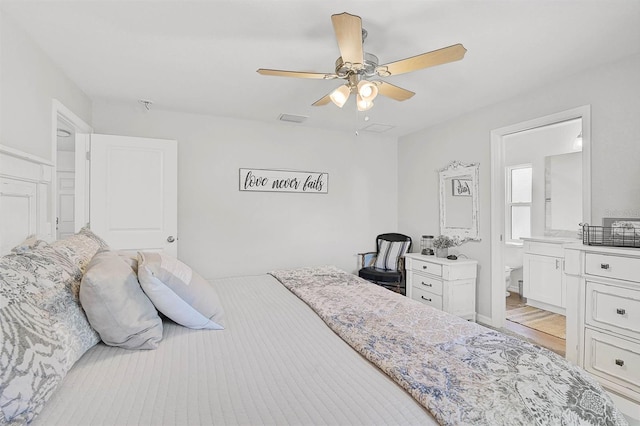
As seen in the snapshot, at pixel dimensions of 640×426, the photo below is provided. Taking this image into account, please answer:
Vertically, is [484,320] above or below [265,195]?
below

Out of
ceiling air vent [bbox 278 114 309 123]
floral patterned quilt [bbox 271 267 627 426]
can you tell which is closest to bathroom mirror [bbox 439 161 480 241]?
ceiling air vent [bbox 278 114 309 123]

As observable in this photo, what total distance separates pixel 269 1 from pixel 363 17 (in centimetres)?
54

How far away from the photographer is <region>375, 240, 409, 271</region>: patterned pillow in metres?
4.20

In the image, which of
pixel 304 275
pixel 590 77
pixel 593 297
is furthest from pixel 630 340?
pixel 304 275

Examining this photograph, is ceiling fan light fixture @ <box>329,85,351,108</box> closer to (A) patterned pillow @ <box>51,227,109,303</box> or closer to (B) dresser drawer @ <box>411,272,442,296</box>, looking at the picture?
(A) patterned pillow @ <box>51,227,109,303</box>

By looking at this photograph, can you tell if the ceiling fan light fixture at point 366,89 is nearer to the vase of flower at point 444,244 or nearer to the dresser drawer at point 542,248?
the vase of flower at point 444,244

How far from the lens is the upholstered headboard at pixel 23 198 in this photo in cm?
172

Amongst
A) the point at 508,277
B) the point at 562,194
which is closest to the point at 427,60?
the point at 562,194

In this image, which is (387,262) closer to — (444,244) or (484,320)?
(444,244)

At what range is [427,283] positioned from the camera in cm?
362

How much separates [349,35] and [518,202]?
4288 millimetres

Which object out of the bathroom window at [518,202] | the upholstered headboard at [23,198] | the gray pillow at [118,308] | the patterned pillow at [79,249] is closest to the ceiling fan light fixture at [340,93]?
the gray pillow at [118,308]

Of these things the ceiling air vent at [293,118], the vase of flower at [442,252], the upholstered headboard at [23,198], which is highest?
the ceiling air vent at [293,118]

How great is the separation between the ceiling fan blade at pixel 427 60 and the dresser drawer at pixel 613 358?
2.11 meters
